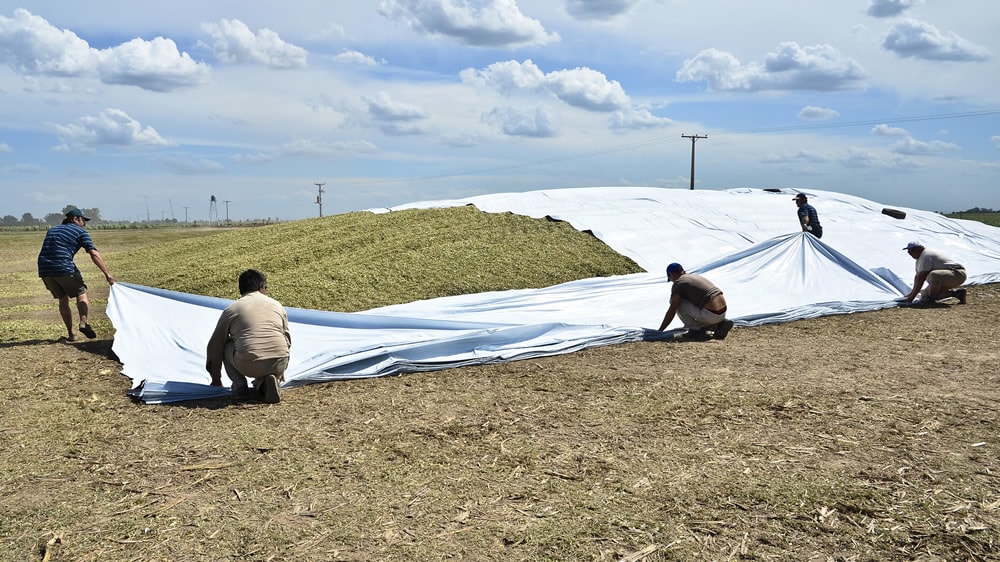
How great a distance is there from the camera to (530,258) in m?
10.0

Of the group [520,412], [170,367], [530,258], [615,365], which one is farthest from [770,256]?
[170,367]

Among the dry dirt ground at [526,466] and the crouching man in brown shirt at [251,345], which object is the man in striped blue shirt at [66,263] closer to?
the dry dirt ground at [526,466]

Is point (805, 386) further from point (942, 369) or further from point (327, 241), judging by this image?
point (327, 241)

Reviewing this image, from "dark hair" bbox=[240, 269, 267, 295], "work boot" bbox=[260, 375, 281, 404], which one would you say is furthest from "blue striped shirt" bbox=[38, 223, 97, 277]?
"work boot" bbox=[260, 375, 281, 404]

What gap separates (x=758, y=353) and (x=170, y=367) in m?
4.75

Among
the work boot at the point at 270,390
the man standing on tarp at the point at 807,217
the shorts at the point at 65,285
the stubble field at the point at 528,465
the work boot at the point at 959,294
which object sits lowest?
the stubble field at the point at 528,465

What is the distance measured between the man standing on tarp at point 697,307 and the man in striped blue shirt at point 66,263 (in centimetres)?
516

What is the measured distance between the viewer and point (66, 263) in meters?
6.38

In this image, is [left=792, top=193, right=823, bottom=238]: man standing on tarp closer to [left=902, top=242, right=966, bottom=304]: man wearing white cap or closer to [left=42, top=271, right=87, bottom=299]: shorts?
[left=902, top=242, right=966, bottom=304]: man wearing white cap

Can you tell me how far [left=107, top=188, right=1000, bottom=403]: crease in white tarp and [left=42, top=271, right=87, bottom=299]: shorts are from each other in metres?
0.32

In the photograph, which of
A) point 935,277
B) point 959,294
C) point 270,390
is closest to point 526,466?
point 270,390

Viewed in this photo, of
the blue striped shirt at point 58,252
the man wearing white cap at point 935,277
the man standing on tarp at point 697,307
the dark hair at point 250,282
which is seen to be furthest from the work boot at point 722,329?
the blue striped shirt at point 58,252

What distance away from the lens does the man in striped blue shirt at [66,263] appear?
20.8ft

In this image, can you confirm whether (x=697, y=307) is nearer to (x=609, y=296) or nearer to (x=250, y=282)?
(x=609, y=296)
